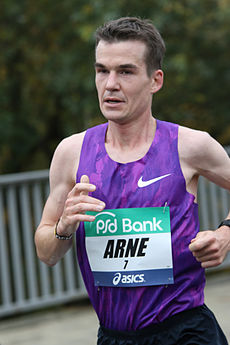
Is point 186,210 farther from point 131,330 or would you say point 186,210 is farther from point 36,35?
point 36,35

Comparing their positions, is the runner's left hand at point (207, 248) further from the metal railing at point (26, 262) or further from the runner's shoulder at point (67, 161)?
the metal railing at point (26, 262)

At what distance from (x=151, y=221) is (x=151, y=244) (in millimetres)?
101

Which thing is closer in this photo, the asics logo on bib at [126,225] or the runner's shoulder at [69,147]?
the asics logo on bib at [126,225]

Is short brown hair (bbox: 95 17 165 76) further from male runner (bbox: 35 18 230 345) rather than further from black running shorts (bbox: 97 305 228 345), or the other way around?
black running shorts (bbox: 97 305 228 345)

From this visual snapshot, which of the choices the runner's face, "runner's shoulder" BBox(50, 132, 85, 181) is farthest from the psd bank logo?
the runner's face

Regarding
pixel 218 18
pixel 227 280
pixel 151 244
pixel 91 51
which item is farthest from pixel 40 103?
pixel 151 244

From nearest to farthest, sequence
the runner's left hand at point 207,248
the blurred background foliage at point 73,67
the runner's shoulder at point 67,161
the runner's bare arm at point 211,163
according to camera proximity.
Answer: the runner's left hand at point 207,248, the runner's bare arm at point 211,163, the runner's shoulder at point 67,161, the blurred background foliage at point 73,67

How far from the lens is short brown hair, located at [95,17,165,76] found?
2.93 m

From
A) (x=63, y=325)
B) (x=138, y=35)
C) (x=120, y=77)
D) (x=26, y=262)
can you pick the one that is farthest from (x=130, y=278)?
(x=26, y=262)

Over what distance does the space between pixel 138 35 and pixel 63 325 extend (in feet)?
13.7

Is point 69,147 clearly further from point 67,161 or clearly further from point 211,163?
point 211,163

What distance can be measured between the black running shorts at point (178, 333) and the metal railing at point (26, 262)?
366 cm

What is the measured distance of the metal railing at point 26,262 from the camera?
21.9 feet

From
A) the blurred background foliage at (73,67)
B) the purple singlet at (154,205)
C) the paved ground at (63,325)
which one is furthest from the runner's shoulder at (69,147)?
the blurred background foliage at (73,67)
